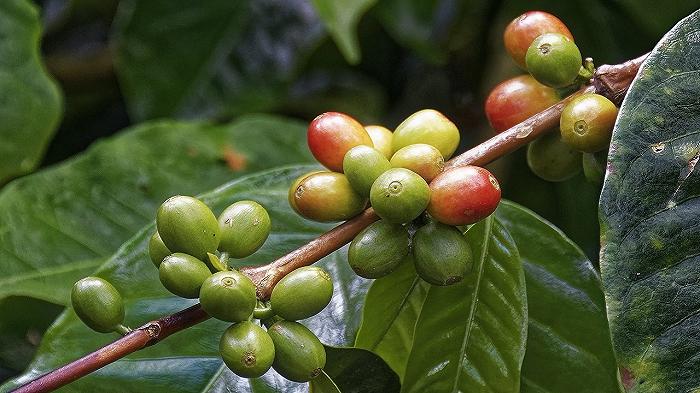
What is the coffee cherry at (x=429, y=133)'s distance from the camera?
26.5 inches

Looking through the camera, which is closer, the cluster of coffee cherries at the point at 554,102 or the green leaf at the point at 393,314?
the cluster of coffee cherries at the point at 554,102

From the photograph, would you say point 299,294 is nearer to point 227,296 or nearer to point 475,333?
point 227,296

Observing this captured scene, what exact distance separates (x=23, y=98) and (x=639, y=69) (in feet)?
3.15

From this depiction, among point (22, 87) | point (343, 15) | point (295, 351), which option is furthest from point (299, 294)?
point (22, 87)

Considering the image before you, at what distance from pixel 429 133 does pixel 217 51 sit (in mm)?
1115

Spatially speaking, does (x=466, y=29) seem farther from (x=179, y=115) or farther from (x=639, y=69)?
(x=639, y=69)

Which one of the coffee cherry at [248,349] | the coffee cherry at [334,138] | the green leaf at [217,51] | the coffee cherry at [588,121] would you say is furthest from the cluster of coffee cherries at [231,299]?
the green leaf at [217,51]

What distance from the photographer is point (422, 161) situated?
636mm

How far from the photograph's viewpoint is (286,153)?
4.68 feet

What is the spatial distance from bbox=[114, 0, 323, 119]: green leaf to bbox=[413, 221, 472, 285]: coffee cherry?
111 cm

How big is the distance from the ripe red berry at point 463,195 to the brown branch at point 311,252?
0.13 feet

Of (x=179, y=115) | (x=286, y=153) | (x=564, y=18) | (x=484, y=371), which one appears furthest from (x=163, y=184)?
(x=564, y=18)

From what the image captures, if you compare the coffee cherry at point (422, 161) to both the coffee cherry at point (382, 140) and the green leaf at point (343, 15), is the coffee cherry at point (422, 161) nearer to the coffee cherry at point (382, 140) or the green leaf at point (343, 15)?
the coffee cherry at point (382, 140)

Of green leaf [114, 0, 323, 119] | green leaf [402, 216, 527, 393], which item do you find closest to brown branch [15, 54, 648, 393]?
green leaf [402, 216, 527, 393]
